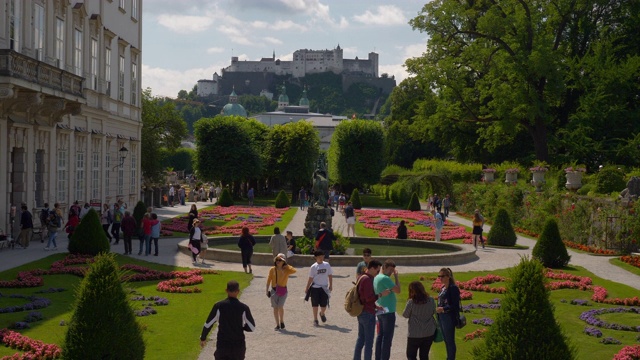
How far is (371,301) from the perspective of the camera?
477 inches

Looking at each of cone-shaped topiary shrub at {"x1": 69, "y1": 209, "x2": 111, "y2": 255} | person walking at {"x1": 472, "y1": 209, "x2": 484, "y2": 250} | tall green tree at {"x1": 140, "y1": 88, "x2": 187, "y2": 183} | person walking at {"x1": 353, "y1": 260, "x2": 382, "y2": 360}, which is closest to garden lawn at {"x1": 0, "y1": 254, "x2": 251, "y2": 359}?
cone-shaped topiary shrub at {"x1": 69, "y1": 209, "x2": 111, "y2": 255}

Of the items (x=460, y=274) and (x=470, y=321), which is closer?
(x=470, y=321)

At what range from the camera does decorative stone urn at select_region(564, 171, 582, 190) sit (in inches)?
1391

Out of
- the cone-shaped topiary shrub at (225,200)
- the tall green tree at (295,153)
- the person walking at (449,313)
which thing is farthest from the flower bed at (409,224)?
the person walking at (449,313)

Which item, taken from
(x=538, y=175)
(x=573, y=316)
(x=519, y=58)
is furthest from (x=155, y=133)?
(x=573, y=316)

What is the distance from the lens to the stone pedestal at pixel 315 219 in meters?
27.4

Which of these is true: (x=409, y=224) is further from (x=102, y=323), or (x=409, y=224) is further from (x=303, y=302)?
(x=102, y=323)

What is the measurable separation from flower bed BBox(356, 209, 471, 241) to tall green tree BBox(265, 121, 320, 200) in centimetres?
2076

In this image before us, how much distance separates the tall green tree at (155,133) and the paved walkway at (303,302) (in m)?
29.9

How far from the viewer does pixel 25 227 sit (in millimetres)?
26562

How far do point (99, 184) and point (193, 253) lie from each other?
14138 millimetres

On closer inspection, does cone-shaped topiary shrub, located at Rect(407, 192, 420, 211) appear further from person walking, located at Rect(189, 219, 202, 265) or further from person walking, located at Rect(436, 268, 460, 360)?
person walking, located at Rect(436, 268, 460, 360)

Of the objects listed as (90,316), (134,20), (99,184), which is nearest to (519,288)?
(90,316)

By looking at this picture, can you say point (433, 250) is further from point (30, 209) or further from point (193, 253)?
point (30, 209)
